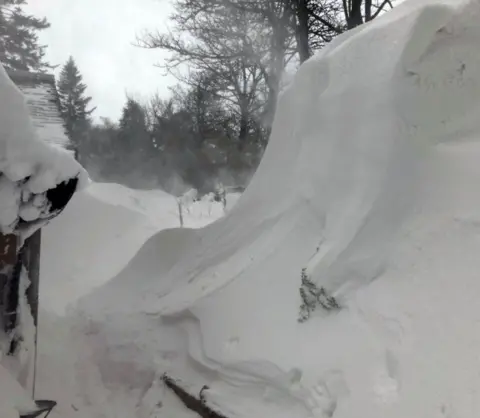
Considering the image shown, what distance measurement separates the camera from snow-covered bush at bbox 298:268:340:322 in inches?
141

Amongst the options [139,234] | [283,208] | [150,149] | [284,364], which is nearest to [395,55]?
[283,208]

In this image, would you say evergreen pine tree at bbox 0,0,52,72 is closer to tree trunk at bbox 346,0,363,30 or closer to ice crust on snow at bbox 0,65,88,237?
tree trunk at bbox 346,0,363,30

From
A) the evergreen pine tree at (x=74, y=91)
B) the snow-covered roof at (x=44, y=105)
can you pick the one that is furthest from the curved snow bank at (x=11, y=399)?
the evergreen pine tree at (x=74, y=91)

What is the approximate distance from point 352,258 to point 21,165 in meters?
2.28

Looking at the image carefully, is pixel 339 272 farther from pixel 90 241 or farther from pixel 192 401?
pixel 90 241

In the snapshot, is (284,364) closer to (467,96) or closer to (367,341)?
(367,341)

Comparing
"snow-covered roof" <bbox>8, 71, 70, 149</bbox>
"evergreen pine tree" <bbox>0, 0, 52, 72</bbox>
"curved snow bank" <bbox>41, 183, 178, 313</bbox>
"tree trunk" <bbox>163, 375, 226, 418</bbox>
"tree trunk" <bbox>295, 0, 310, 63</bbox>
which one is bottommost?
"tree trunk" <bbox>163, 375, 226, 418</bbox>

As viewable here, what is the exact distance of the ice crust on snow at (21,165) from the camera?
2.74 m

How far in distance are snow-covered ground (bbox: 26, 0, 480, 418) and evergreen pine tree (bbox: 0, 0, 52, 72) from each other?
18379 mm

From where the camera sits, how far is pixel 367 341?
315cm

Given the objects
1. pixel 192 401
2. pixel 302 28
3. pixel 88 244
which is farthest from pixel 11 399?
pixel 302 28

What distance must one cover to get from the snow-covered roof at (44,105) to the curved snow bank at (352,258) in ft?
6.15

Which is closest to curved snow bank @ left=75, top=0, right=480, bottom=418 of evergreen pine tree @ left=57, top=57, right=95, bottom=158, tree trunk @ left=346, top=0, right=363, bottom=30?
tree trunk @ left=346, top=0, right=363, bottom=30

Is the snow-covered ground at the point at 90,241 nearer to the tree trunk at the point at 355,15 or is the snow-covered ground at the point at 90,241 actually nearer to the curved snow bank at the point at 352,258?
the curved snow bank at the point at 352,258
